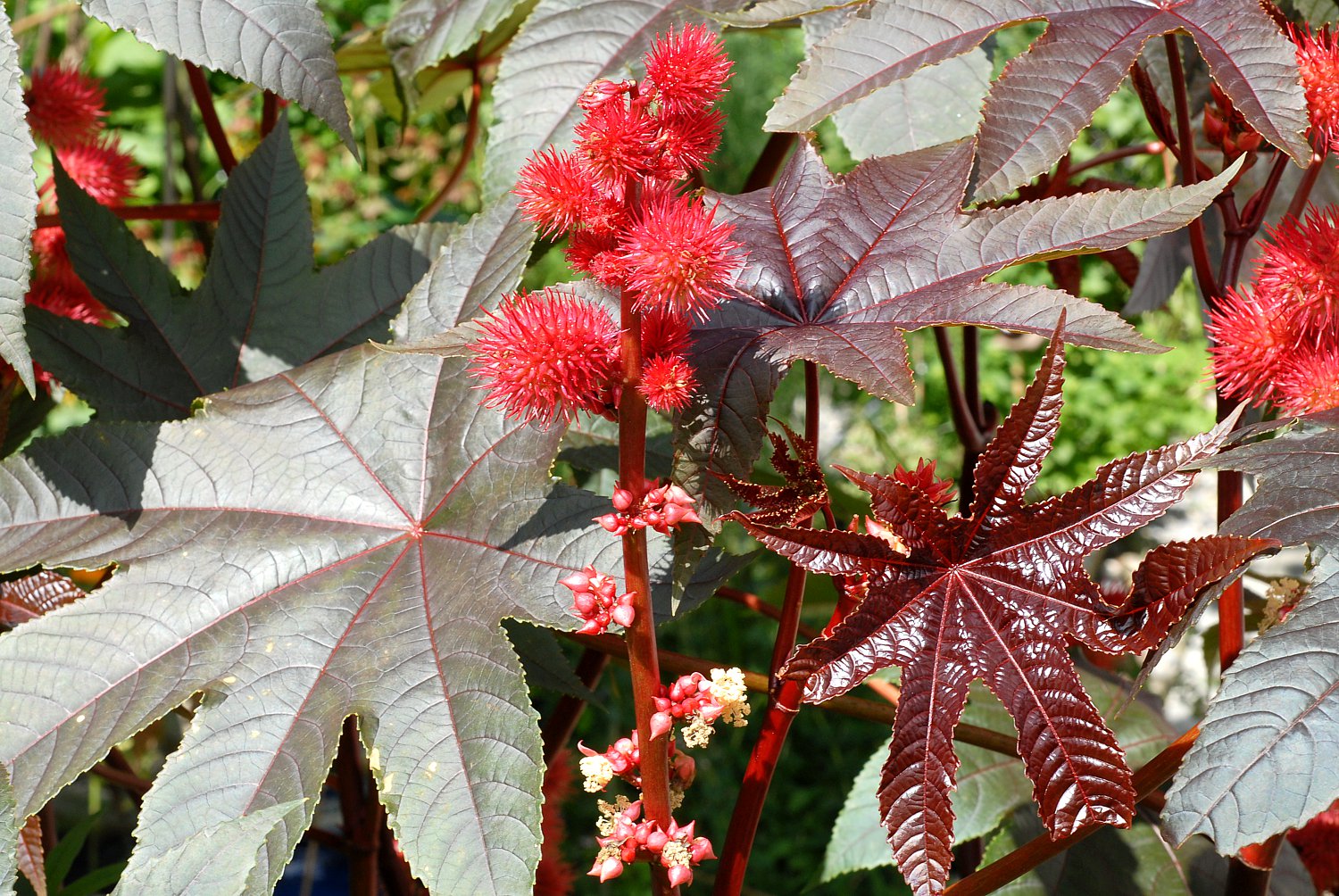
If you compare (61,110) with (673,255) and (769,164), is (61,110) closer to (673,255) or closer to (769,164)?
(769,164)

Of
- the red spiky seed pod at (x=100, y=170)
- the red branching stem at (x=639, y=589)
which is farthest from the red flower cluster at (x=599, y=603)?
the red spiky seed pod at (x=100, y=170)

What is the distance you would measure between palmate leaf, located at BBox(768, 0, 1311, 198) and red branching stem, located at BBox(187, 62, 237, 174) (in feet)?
2.07

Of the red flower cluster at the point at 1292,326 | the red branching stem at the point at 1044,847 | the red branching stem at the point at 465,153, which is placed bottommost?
the red branching stem at the point at 1044,847

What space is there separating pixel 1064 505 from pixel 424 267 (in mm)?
624

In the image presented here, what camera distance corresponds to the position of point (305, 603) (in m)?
0.81

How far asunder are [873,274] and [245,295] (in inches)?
23.6

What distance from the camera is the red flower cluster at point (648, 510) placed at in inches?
23.0

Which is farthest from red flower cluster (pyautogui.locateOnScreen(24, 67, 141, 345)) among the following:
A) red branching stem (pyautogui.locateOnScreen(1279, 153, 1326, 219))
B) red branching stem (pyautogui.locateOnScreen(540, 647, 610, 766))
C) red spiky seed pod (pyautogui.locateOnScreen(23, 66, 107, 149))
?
red branching stem (pyautogui.locateOnScreen(1279, 153, 1326, 219))

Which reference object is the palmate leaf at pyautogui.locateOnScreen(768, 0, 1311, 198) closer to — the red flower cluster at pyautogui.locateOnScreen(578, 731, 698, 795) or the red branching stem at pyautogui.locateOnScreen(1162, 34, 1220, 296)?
the red branching stem at pyautogui.locateOnScreen(1162, 34, 1220, 296)

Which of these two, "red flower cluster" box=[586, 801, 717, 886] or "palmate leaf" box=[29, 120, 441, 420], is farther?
"palmate leaf" box=[29, 120, 441, 420]

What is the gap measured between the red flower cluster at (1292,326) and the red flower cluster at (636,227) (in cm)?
33

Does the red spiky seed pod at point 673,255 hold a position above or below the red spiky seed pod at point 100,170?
below

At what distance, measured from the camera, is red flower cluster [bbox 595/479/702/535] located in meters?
0.59

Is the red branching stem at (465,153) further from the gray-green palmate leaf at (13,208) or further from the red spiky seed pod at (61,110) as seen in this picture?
the gray-green palmate leaf at (13,208)
